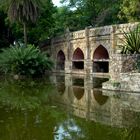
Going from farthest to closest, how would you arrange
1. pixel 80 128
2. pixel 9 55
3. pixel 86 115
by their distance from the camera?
pixel 9 55, pixel 86 115, pixel 80 128

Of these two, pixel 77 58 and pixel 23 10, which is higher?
pixel 23 10

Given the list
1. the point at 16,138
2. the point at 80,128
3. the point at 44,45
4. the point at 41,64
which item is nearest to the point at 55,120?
the point at 80,128

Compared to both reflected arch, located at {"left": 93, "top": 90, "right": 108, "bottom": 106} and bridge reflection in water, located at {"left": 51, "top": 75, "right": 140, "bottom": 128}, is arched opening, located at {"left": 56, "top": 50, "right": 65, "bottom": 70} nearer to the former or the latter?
bridge reflection in water, located at {"left": 51, "top": 75, "right": 140, "bottom": 128}

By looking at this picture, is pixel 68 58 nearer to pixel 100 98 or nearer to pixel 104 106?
pixel 100 98

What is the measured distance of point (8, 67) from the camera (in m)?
29.9

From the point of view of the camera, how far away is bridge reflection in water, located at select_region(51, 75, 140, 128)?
11.7 meters

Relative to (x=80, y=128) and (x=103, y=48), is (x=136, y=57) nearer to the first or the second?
(x=80, y=128)

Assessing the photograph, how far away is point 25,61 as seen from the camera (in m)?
28.7

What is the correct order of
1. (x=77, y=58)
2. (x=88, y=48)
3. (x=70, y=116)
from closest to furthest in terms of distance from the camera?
(x=70, y=116) → (x=88, y=48) → (x=77, y=58)

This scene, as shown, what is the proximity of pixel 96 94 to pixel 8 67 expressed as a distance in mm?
13340

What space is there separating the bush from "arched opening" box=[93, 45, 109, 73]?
249 inches

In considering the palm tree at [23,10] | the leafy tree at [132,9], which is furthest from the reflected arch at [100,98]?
the palm tree at [23,10]

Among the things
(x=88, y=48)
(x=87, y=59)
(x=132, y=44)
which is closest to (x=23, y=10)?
(x=88, y=48)

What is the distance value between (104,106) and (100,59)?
A: 2009 cm
